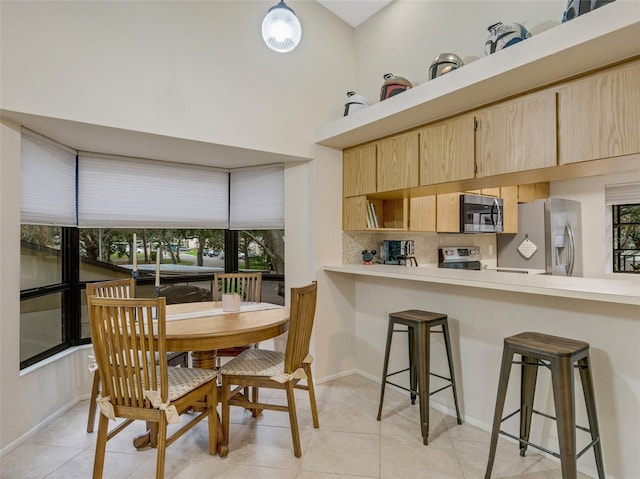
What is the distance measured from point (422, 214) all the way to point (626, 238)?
2.41 meters

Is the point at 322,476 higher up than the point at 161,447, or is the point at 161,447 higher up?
the point at 161,447

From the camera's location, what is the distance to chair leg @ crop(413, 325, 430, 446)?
2221 mm

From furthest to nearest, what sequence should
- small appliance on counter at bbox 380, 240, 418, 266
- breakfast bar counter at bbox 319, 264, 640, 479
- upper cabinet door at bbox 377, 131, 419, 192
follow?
small appliance on counter at bbox 380, 240, 418, 266 → upper cabinet door at bbox 377, 131, 419, 192 → breakfast bar counter at bbox 319, 264, 640, 479

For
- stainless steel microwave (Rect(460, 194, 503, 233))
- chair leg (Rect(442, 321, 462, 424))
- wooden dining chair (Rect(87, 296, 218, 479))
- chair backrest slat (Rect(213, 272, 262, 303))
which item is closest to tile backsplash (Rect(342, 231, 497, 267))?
stainless steel microwave (Rect(460, 194, 503, 233))

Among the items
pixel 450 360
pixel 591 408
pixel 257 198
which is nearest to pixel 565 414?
pixel 591 408

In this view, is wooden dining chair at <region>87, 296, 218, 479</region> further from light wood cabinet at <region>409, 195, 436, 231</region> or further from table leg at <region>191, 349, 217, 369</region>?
light wood cabinet at <region>409, 195, 436, 231</region>

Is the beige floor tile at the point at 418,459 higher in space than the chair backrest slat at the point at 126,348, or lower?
lower

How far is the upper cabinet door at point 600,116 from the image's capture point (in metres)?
1.63

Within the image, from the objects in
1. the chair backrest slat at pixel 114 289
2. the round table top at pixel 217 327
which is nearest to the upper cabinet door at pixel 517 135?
the round table top at pixel 217 327

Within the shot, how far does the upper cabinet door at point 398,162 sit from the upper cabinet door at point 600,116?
976mm

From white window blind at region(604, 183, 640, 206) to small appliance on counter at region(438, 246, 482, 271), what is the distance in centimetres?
147

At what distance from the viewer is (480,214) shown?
3988 millimetres

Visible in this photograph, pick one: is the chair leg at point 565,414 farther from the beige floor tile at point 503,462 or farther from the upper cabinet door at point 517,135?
the upper cabinet door at point 517,135

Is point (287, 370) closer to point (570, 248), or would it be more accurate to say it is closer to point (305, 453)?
point (305, 453)
